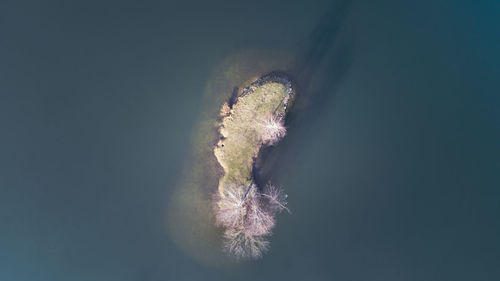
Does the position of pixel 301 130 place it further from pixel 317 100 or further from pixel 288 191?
pixel 288 191

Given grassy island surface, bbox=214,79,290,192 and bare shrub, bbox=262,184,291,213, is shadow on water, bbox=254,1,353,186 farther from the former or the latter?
grassy island surface, bbox=214,79,290,192

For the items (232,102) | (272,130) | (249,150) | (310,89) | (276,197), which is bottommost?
(276,197)

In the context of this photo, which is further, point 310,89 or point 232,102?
point 310,89

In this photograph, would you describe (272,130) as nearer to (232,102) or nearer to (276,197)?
(232,102)

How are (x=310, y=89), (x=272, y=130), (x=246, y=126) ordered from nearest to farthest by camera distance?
(x=272, y=130), (x=246, y=126), (x=310, y=89)

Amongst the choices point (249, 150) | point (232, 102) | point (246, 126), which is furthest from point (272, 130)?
point (232, 102)

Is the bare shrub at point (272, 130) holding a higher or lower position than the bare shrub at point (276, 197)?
higher

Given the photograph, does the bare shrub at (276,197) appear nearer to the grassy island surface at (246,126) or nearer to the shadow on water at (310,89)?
the shadow on water at (310,89)

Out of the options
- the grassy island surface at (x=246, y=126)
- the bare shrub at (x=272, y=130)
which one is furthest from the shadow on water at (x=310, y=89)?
the grassy island surface at (x=246, y=126)

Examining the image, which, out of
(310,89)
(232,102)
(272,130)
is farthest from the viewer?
(310,89)
